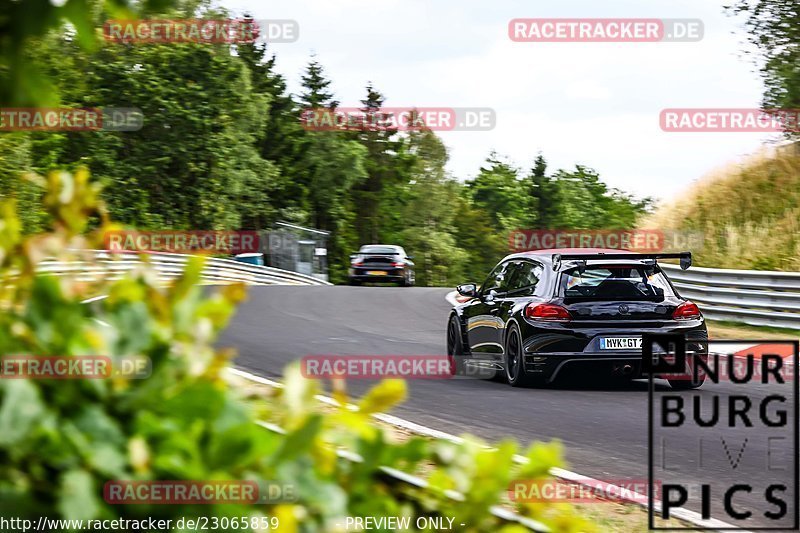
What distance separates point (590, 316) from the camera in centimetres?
1170

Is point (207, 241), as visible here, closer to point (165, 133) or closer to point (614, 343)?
point (165, 133)

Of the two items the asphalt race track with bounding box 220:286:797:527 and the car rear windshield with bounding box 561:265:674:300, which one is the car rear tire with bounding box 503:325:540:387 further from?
the car rear windshield with bounding box 561:265:674:300

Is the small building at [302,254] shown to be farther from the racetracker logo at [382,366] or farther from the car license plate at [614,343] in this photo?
the car license plate at [614,343]

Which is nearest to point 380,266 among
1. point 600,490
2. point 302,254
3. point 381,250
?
point 381,250

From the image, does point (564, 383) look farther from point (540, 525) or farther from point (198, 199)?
point (198, 199)

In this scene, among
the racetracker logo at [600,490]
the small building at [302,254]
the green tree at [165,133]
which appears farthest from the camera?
the small building at [302,254]

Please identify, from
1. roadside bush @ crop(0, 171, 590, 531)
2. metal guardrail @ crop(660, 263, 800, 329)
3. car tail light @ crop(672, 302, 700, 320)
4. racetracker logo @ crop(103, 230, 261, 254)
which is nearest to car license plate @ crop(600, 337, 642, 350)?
car tail light @ crop(672, 302, 700, 320)

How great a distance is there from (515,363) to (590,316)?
99 centimetres

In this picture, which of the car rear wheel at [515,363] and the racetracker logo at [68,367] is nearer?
the racetracker logo at [68,367]

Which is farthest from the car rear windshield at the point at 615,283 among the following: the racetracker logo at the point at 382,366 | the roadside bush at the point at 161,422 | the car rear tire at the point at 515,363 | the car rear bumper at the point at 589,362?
the roadside bush at the point at 161,422

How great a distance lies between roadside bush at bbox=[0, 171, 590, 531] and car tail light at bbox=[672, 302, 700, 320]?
10117 mm

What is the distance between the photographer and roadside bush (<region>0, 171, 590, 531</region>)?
5.24 feet

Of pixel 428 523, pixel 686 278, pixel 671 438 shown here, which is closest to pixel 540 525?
pixel 428 523

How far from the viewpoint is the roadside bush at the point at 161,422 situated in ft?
5.24
